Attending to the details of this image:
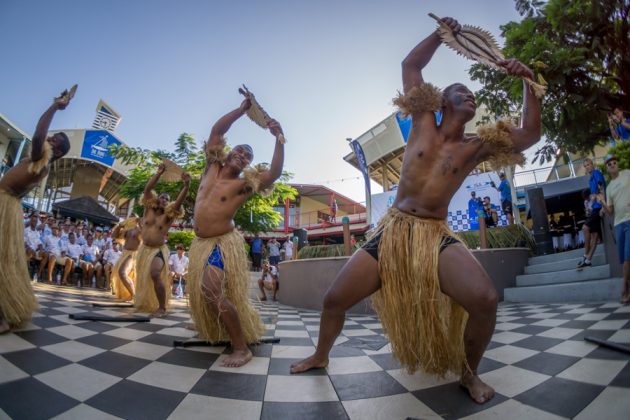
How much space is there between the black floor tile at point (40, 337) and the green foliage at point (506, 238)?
6313 mm

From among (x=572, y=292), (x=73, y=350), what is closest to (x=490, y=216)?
(x=572, y=292)

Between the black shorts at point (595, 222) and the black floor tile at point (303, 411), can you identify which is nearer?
the black floor tile at point (303, 411)

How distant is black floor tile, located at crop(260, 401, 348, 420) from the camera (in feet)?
3.77

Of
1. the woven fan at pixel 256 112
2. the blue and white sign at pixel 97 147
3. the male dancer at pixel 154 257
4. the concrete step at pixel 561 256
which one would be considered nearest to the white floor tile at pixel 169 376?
the woven fan at pixel 256 112

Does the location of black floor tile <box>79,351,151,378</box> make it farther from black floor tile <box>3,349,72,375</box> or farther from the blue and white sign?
the blue and white sign

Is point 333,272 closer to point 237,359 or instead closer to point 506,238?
point 237,359

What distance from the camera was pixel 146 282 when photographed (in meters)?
3.68

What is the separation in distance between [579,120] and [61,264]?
39.1 feet

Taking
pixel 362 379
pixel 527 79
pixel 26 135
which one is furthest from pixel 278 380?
pixel 26 135

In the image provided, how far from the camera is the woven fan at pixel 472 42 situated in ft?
5.72

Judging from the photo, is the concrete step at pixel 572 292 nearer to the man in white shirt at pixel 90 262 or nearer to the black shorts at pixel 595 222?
the black shorts at pixel 595 222

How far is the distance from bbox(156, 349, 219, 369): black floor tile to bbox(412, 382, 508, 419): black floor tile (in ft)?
4.13

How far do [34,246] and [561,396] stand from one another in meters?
9.32

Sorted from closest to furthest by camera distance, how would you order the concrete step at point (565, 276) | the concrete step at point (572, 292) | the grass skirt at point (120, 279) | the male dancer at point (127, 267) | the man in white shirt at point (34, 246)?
the concrete step at point (572, 292), the concrete step at point (565, 276), the male dancer at point (127, 267), the grass skirt at point (120, 279), the man in white shirt at point (34, 246)
